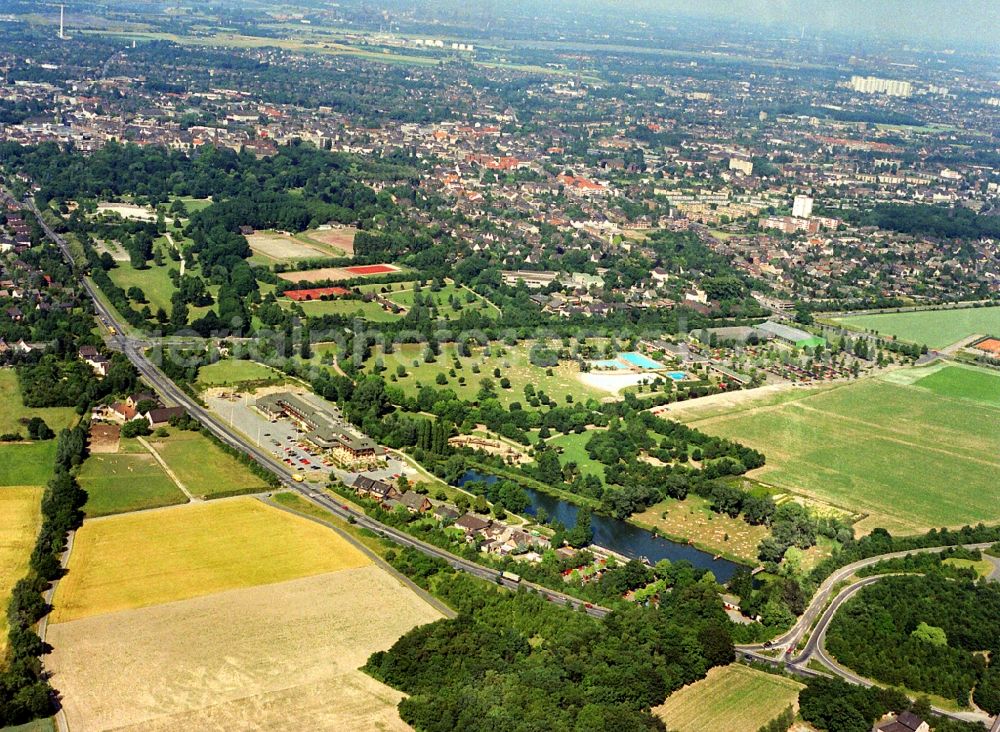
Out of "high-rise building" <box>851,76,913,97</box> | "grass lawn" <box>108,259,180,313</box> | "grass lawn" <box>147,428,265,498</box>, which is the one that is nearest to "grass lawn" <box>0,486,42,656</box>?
"grass lawn" <box>147,428,265,498</box>

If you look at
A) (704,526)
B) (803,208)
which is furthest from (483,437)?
(803,208)

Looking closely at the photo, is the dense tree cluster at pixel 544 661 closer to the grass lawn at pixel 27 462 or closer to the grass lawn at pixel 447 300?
the grass lawn at pixel 27 462

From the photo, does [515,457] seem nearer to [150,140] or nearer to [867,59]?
[150,140]

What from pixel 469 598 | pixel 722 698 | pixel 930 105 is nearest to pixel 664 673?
pixel 722 698

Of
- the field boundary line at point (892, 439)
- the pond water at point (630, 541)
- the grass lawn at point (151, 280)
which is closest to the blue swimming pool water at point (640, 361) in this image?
the field boundary line at point (892, 439)

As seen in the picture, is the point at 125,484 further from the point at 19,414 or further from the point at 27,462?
the point at 19,414

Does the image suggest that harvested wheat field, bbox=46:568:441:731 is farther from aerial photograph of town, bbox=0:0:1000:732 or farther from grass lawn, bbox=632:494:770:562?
grass lawn, bbox=632:494:770:562
